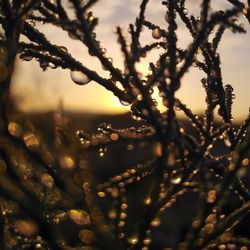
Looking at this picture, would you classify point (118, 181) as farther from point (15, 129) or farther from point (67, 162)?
point (15, 129)

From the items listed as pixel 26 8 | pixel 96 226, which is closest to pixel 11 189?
pixel 96 226

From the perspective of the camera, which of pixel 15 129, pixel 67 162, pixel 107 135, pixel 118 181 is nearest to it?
pixel 15 129

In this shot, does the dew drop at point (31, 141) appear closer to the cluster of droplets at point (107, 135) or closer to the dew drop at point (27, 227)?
the dew drop at point (27, 227)

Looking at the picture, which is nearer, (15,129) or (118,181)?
(15,129)

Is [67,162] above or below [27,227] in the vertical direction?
above

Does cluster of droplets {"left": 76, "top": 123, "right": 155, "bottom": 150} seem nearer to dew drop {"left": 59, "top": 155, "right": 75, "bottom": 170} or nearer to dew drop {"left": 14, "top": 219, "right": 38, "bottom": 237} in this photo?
dew drop {"left": 59, "top": 155, "right": 75, "bottom": 170}

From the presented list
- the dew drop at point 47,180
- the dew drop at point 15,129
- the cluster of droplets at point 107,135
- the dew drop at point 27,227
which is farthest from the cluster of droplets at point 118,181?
the dew drop at point 15,129

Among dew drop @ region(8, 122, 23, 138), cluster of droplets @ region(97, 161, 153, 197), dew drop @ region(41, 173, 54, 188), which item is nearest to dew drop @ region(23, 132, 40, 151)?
dew drop @ region(8, 122, 23, 138)

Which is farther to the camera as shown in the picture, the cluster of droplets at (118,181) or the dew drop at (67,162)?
the cluster of droplets at (118,181)

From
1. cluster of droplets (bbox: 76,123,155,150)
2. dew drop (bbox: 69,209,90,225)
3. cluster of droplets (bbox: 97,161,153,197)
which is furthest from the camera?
cluster of droplets (bbox: 76,123,155,150)

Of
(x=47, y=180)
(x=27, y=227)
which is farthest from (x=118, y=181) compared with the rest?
(x=27, y=227)

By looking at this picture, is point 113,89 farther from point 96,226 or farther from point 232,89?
point 232,89
